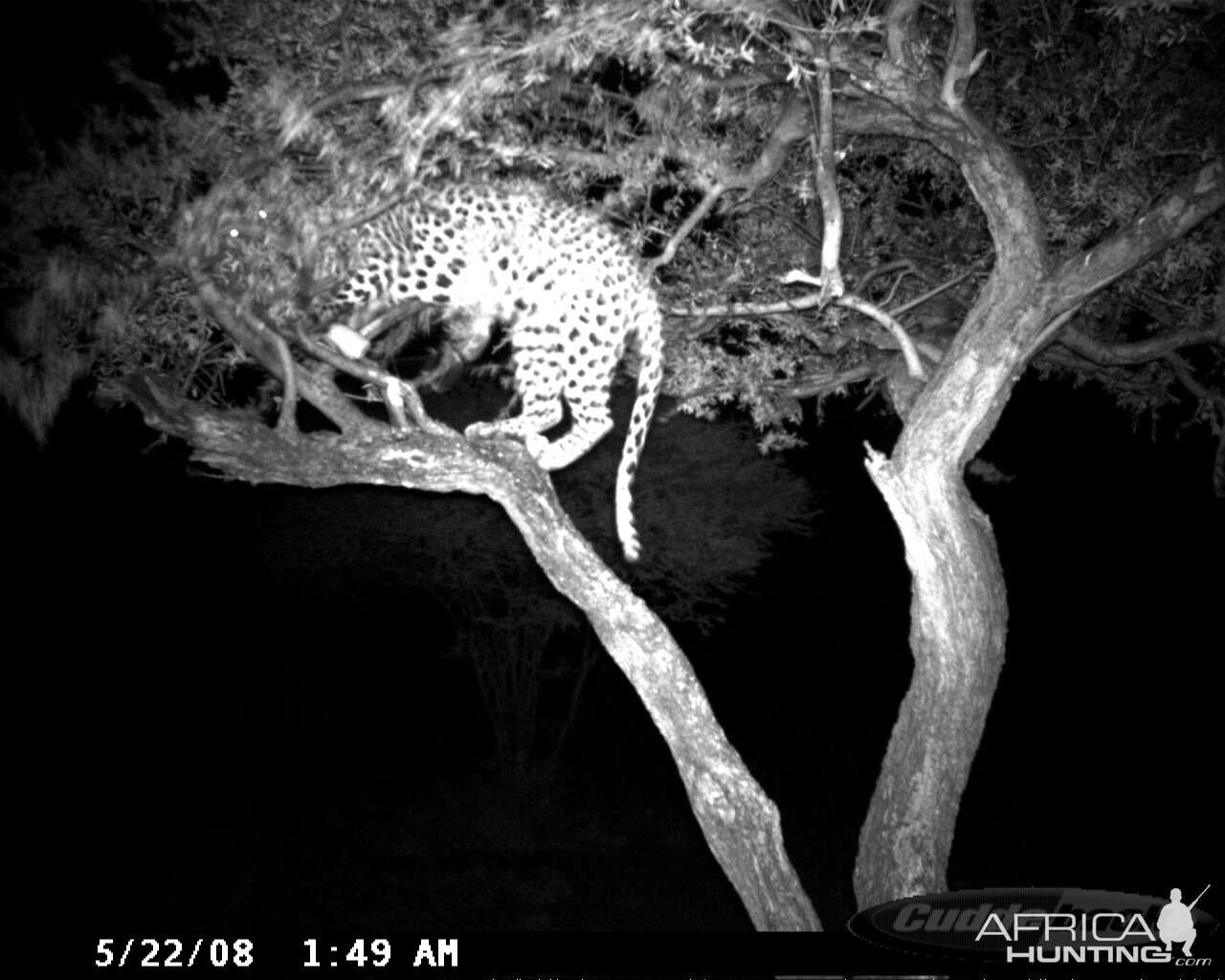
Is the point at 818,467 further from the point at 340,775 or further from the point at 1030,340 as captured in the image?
the point at 1030,340

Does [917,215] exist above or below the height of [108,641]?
above

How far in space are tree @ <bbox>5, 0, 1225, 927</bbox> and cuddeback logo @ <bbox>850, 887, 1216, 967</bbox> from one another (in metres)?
0.26

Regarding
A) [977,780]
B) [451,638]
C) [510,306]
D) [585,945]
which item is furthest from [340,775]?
[585,945]

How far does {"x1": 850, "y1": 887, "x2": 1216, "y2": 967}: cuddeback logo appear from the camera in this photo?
14.0 feet

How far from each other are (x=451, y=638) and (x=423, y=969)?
13.0m

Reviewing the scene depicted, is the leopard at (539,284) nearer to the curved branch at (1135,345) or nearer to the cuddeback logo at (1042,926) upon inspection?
the curved branch at (1135,345)

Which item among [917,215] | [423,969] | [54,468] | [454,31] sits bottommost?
[423,969]

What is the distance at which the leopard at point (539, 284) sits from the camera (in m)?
6.00

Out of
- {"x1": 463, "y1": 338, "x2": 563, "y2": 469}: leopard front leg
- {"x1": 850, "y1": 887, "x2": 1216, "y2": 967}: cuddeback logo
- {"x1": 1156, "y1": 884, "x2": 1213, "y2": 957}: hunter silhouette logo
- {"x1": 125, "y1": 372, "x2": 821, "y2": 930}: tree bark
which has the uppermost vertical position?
{"x1": 463, "y1": 338, "x2": 563, "y2": 469}: leopard front leg

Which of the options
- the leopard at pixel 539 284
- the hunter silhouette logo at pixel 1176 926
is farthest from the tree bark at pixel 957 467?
the leopard at pixel 539 284

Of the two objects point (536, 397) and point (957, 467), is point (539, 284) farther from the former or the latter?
point (957, 467)

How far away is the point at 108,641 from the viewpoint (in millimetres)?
16203

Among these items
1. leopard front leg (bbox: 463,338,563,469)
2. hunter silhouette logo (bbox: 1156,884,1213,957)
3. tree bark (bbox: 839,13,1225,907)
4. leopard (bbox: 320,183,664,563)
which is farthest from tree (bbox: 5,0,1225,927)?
hunter silhouette logo (bbox: 1156,884,1213,957)

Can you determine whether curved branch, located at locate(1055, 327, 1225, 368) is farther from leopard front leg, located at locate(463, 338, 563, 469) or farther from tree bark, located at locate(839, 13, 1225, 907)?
leopard front leg, located at locate(463, 338, 563, 469)
